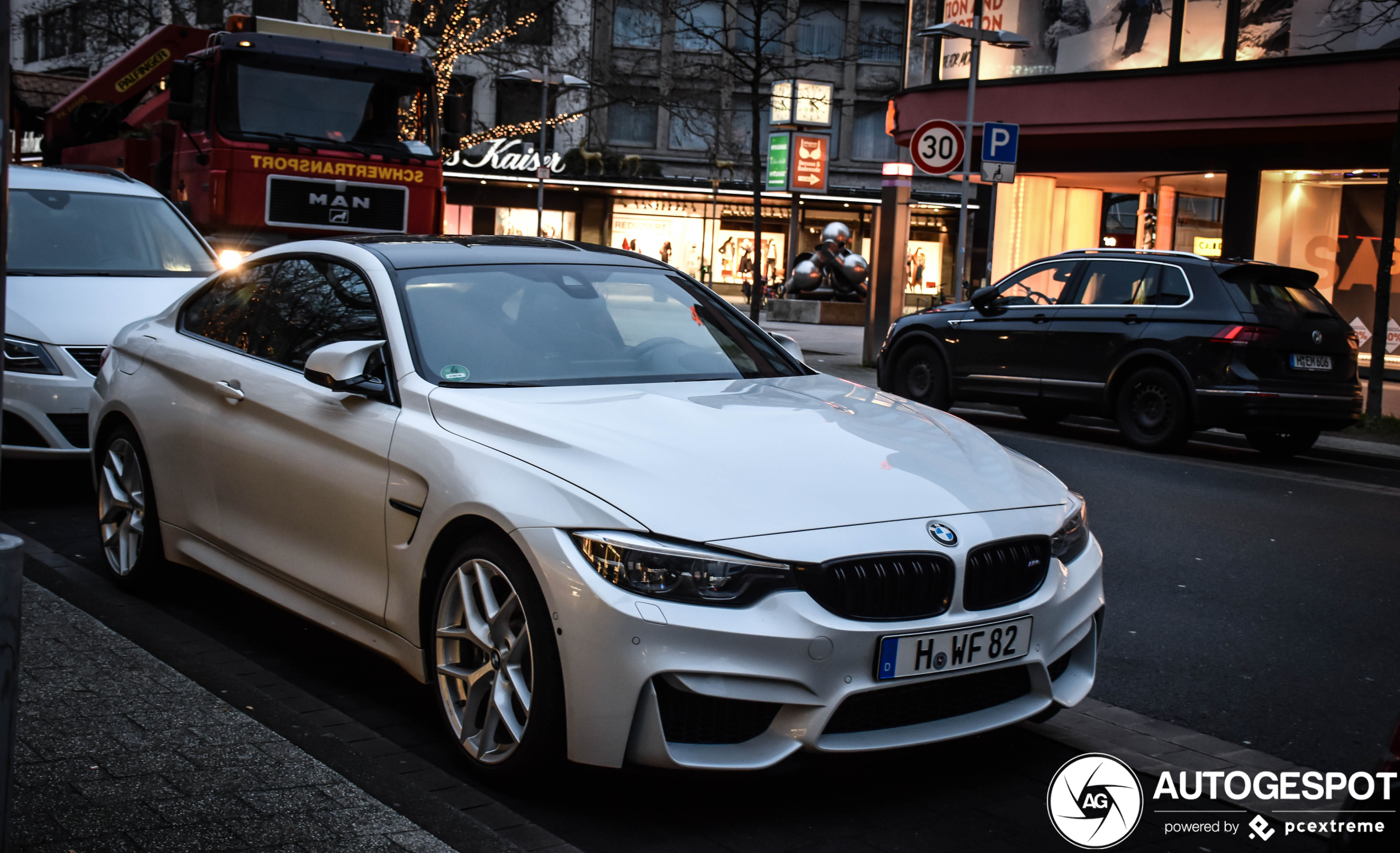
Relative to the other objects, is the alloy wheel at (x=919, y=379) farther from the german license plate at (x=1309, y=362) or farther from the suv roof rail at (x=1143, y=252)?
the german license plate at (x=1309, y=362)

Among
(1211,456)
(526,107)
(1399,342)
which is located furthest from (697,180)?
(1211,456)

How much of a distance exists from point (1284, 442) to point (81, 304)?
31.7 feet

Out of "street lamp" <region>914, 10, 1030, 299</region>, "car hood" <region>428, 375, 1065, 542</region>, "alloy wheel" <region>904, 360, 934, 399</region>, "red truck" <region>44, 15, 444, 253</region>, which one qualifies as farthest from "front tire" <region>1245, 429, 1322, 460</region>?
"car hood" <region>428, 375, 1065, 542</region>

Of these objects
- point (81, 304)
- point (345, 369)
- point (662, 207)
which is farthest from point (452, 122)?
point (662, 207)

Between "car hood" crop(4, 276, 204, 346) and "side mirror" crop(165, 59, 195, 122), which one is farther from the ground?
"side mirror" crop(165, 59, 195, 122)

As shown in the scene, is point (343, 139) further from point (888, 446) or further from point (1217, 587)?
point (888, 446)

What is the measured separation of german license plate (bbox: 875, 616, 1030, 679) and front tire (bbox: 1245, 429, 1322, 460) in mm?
9459

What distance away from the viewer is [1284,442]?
40.9 feet

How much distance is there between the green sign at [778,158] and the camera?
4156 centimetres

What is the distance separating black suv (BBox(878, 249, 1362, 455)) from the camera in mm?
11695

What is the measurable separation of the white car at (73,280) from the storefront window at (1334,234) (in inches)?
634

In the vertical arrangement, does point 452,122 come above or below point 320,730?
above

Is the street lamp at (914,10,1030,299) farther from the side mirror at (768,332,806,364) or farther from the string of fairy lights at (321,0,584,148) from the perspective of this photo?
the string of fairy lights at (321,0,584,148)

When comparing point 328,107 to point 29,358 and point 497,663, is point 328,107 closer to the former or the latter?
point 29,358
